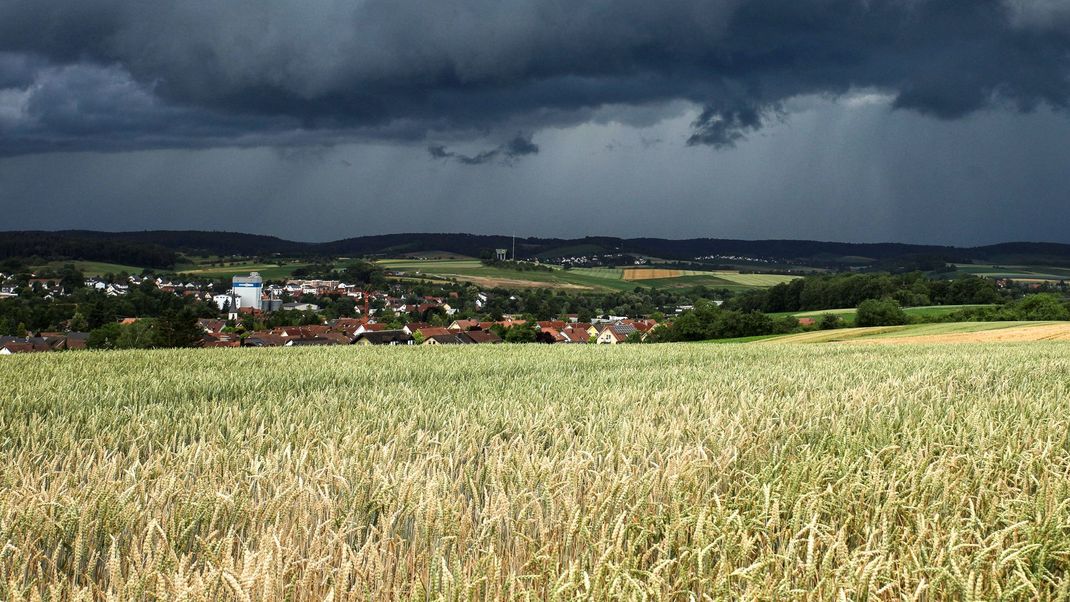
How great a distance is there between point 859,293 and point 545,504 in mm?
83754

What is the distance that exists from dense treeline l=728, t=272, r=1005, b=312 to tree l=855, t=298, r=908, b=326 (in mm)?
15886

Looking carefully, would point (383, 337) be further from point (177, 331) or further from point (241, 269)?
point (241, 269)

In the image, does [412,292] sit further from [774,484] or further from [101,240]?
[774,484]

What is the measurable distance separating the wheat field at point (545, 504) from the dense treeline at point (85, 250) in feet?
456

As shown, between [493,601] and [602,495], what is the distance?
888 mm

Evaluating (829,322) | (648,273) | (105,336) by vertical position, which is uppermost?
(648,273)

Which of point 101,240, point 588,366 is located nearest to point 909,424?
point 588,366

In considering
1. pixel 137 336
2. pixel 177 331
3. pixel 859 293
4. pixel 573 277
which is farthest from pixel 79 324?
pixel 859 293

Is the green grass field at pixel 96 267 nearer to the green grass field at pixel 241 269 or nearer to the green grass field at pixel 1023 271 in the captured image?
the green grass field at pixel 241 269

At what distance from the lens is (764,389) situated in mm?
Result: 7742

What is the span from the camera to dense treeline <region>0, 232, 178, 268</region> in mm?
125575

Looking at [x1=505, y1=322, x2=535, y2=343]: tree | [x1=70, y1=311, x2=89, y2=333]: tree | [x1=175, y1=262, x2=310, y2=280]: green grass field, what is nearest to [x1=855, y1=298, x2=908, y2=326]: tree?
[x1=505, y1=322, x2=535, y2=343]: tree

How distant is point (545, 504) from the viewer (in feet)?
11.2

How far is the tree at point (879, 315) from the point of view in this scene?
199 feet
